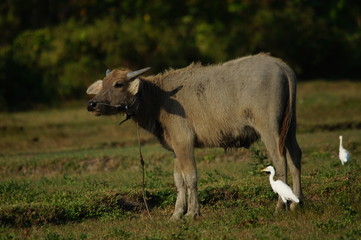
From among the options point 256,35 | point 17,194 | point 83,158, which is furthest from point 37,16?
point 17,194

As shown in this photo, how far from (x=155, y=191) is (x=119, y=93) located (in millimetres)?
1387

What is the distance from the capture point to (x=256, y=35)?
2317 centimetres

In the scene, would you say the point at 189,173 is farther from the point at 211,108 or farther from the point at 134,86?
the point at 134,86

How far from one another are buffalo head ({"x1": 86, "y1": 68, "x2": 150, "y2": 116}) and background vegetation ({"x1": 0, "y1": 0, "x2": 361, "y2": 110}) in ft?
40.8

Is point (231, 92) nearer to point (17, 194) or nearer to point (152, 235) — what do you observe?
point (152, 235)

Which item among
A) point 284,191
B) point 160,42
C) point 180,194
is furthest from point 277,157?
point 160,42

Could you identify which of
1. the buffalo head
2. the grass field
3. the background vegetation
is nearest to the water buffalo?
the buffalo head

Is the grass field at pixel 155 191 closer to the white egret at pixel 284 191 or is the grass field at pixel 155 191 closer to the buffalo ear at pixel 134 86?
the white egret at pixel 284 191

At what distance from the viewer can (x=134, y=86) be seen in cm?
802

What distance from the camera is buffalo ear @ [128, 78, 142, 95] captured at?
8016mm

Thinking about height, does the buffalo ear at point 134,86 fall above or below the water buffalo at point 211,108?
above

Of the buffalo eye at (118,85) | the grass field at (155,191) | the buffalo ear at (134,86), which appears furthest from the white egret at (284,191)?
the buffalo eye at (118,85)

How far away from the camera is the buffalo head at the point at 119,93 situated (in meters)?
7.97

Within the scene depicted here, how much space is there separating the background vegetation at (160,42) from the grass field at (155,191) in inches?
259
